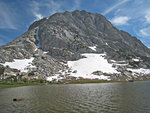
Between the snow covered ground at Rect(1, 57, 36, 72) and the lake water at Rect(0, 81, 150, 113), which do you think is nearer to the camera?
the lake water at Rect(0, 81, 150, 113)

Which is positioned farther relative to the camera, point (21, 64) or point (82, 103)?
point (21, 64)

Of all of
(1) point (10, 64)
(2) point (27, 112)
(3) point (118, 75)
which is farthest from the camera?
(1) point (10, 64)

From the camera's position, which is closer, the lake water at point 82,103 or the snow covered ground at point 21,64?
the lake water at point 82,103

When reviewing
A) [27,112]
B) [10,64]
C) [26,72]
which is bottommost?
[27,112]

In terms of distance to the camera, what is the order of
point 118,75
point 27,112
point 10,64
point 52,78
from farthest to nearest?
point 10,64 → point 118,75 → point 52,78 → point 27,112

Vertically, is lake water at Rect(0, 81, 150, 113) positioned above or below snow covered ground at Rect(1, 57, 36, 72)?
below

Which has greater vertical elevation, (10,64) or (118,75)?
(10,64)

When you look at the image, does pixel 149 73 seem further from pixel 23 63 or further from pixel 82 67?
pixel 23 63

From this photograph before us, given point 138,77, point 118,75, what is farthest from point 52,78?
point 138,77

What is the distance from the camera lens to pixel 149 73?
187 metres

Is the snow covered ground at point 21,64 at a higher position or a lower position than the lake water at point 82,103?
higher

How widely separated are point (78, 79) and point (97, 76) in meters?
26.5

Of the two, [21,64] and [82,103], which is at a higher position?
[21,64]

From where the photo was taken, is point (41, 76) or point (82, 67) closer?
point (41, 76)
